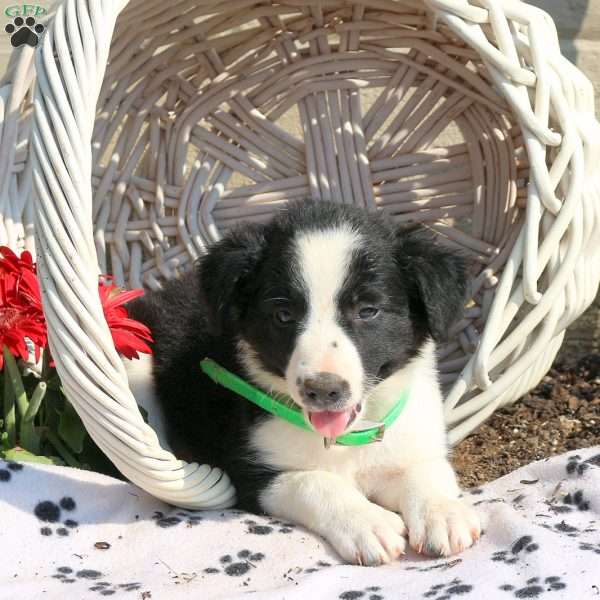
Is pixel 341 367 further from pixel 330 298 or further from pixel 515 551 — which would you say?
pixel 515 551

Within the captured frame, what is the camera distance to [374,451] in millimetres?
3010

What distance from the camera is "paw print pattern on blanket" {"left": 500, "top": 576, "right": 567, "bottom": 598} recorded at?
2.28m

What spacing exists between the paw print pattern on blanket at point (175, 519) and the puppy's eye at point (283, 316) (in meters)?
0.61

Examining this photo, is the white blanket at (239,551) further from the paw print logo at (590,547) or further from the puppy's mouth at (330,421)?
the puppy's mouth at (330,421)

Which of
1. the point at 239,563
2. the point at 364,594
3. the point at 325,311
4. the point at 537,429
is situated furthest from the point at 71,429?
the point at 537,429

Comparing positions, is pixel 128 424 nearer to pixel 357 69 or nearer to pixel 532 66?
pixel 532 66

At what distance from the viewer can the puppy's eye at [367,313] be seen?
2.77 meters

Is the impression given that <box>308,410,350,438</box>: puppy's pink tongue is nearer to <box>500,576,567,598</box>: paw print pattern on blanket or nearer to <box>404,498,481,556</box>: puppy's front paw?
<box>404,498,481,556</box>: puppy's front paw

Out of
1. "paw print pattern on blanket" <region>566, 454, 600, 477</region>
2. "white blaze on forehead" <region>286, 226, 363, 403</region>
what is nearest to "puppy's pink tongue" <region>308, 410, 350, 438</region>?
"white blaze on forehead" <region>286, 226, 363, 403</region>

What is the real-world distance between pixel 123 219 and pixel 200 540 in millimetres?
1836

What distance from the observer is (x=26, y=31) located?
3656 mm

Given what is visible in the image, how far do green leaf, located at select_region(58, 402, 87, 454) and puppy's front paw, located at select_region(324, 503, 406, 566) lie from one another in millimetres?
886

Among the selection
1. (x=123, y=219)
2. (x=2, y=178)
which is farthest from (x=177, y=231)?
(x=2, y=178)

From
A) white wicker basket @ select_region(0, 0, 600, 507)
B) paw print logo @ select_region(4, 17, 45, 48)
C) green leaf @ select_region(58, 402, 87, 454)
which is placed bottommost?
green leaf @ select_region(58, 402, 87, 454)
